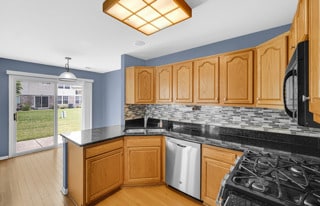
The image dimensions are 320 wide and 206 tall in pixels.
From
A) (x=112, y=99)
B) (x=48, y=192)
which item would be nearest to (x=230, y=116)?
(x=48, y=192)

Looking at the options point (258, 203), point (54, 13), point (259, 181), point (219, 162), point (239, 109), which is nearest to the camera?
point (258, 203)

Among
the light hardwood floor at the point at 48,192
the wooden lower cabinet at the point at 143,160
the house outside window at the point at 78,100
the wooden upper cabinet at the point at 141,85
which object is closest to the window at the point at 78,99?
the house outside window at the point at 78,100

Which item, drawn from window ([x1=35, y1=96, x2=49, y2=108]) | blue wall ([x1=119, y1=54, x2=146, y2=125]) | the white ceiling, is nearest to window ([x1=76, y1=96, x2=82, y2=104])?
window ([x1=35, y1=96, x2=49, y2=108])

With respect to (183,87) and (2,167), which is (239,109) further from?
(2,167)

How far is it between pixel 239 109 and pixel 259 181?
143 cm

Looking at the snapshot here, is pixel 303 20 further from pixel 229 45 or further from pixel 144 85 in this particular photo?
pixel 144 85

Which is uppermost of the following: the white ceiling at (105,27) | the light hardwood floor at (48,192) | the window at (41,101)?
the white ceiling at (105,27)

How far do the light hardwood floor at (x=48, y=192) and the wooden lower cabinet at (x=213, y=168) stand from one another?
0.93 feet

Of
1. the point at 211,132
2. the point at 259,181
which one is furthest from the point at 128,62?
the point at 259,181

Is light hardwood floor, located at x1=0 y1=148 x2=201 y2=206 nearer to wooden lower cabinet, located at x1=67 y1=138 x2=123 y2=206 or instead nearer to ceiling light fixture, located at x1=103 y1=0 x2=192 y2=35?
wooden lower cabinet, located at x1=67 y1=138 x2=123 y2=206

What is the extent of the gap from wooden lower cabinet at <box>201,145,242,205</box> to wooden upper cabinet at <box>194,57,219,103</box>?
0.74 meters

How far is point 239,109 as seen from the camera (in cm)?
227

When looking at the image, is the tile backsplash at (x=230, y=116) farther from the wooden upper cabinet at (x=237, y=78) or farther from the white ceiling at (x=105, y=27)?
the white ceiling at (x=105, y=27)

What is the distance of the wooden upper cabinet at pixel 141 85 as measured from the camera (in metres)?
2.95
